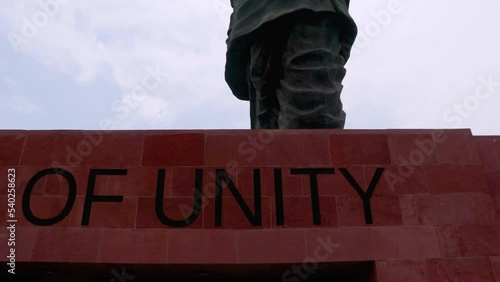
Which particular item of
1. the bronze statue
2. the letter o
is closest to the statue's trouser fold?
the bronze statue

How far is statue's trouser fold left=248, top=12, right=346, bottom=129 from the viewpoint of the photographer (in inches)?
220

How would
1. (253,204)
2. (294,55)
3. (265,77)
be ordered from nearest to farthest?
(253,204)
(294,55)
(265,77)

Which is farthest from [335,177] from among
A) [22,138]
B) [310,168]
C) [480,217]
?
[22,138]

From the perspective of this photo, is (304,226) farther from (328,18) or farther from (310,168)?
(328,18)

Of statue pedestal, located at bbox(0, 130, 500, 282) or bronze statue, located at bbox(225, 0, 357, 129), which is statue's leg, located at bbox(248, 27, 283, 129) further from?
statue pedestal, located at bbox(0, 130, 500, 282)

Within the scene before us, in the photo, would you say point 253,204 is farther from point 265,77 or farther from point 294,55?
point 265,77

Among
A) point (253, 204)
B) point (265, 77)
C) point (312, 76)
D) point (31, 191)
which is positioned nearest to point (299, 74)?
→ point (312, 76)

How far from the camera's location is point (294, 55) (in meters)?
5.88

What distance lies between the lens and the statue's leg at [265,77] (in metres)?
6.13

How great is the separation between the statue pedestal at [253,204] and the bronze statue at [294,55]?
92cm

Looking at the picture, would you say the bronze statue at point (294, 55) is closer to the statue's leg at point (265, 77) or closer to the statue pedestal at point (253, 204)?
the statue's leg at point (265, 77)

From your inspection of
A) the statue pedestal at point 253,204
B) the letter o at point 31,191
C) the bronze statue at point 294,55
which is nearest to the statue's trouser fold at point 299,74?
the bronze statue at point 294,55

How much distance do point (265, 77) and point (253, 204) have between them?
88.7 inches

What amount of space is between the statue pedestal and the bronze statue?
0.92 m
